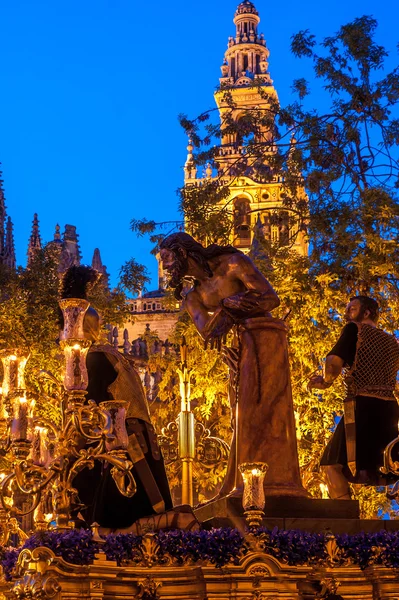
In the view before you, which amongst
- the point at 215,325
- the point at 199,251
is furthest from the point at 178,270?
the point at 215,325

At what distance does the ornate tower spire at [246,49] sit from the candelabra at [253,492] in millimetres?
68652

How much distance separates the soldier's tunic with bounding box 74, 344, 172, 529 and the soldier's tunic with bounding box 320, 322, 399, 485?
1.70 m

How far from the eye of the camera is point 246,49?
77.6m

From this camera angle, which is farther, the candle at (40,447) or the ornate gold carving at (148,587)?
the candle at (40,447)

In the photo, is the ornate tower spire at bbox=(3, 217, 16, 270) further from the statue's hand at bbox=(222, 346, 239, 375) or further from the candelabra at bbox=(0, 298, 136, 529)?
the candelabra at bbox=(0, 298, 136, 529)

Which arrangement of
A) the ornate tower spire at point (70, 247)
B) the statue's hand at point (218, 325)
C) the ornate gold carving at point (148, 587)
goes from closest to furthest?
the ornate gold carving at point (148, 587), the statue's hand at point (218, 325), the ornate tower spire at point (70, 247)

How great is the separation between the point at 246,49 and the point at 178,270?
68125mm

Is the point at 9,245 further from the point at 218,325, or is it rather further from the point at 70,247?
the point at 218,325

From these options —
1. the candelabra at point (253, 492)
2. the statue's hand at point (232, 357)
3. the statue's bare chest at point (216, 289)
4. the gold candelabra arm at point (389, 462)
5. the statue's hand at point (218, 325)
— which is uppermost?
the statue's bare chest at point (216, 289)

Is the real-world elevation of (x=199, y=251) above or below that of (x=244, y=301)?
above

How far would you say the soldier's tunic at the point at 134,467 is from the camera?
10.9 meters

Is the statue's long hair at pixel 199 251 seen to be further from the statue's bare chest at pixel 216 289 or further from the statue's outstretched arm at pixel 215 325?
the statue's outstretched arm at pixel 215 325

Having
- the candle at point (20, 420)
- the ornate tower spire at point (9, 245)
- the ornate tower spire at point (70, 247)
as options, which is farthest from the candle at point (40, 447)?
the ornate tower spire at point (9, 245)

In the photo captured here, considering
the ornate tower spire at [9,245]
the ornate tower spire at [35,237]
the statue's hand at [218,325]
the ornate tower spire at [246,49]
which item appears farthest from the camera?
the ornate tower spire at [246,49]
